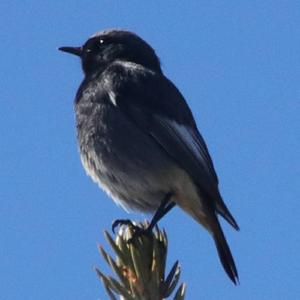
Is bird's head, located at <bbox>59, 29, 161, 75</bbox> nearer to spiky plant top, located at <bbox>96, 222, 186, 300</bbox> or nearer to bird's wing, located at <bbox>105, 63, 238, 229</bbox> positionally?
bird's wing, located at <bbox>105, 63, 238, 229</bbox>

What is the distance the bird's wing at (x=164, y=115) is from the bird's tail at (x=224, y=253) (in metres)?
0.24

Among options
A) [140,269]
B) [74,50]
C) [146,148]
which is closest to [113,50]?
[74,50]

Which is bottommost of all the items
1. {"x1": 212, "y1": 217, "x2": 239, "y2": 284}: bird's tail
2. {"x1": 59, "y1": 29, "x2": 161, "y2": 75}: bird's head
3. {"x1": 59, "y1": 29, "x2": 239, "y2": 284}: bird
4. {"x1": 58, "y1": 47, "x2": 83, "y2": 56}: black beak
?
{"x1": 212, "y1": 217, "x2": 239, "y2": 284}: bird's tail

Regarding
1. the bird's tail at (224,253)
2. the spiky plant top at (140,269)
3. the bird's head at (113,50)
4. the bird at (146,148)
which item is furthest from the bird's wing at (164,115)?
the spiky plant top at (140,269)

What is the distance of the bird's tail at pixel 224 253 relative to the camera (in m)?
4.45

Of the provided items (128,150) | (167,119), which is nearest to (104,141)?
(128,150)

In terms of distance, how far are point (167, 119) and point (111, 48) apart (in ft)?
4.40

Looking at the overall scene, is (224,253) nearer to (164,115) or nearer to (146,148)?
(146,148)

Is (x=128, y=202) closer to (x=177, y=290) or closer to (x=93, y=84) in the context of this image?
(x=93, y=84)

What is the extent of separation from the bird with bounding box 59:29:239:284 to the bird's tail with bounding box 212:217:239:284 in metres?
0.01

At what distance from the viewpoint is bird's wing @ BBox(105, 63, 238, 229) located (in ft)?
17.9

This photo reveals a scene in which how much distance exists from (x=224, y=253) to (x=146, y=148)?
1.23m

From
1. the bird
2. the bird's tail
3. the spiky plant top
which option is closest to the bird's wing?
the bird

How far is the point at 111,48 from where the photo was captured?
686 cm
